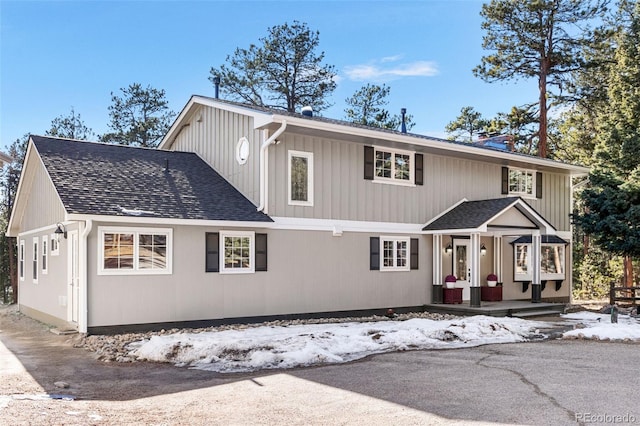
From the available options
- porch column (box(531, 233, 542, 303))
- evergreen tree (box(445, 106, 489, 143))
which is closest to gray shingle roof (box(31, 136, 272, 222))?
porch column (box(531, 233, 542, 303))

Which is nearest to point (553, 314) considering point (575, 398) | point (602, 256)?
point (575, 398)

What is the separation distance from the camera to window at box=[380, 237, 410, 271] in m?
14.9

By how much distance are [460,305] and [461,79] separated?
16.2 m

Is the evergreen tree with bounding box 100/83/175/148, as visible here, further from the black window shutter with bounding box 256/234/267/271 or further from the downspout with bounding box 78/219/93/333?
the downspout with bounding box 78/219/93/333

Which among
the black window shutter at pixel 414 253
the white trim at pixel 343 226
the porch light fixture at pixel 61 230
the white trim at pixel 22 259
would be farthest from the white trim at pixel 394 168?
the white trim at pixel 22 259

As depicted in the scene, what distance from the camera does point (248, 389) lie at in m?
6.80

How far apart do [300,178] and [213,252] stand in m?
2.73

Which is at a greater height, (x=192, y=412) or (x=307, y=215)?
(x=307, y=215)

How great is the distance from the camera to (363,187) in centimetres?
1455

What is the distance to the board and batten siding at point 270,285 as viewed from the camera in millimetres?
11172

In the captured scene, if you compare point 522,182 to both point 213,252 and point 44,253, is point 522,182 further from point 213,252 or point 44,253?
point 44,253

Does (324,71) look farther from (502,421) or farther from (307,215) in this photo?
(502,421)

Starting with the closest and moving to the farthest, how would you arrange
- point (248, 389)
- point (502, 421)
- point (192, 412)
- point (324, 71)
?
1. point (502, 421)
2. point (192, 412)
3. point (248, 389)
4. point (324, 71)

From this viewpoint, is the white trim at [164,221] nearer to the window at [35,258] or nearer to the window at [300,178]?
the window at [300,178]
